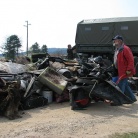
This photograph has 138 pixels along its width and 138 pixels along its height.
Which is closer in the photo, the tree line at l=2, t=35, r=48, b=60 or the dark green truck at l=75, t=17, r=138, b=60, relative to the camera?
the dark green truck at l=75, t=17, r=138, b=60

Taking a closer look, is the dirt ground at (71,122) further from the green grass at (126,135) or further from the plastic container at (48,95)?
the plastic container at (48,95)

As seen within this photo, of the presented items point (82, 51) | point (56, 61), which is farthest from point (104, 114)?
point (82, 51)

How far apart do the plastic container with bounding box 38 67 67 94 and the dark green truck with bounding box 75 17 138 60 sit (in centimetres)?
796

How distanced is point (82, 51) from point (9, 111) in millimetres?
11378

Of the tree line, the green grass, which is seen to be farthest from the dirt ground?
the tree line

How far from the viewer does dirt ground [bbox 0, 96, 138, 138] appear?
5.78m

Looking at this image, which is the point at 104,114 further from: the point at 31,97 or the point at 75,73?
the point at 75,73

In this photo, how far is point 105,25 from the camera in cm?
1766

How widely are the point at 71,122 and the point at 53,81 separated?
2529 millimetres

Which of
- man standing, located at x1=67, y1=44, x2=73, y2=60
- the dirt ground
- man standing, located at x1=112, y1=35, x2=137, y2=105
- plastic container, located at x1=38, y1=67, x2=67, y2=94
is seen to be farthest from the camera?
man standing, located at x1=67, y1=44, x2=73, y2=60

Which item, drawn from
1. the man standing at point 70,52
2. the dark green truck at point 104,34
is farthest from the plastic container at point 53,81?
the man standing at point 70,52

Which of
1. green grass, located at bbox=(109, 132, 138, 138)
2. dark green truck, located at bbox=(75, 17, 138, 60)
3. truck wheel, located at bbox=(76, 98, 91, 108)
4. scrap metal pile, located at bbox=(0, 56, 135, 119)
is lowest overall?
green grass, located at bbox=(109, 132, 138, 138)

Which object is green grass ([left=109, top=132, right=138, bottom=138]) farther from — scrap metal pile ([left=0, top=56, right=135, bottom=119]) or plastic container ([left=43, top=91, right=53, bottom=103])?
plastic container ([left=43, top=91, right=53, bottom=103])

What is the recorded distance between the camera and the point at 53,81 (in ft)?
29.2
